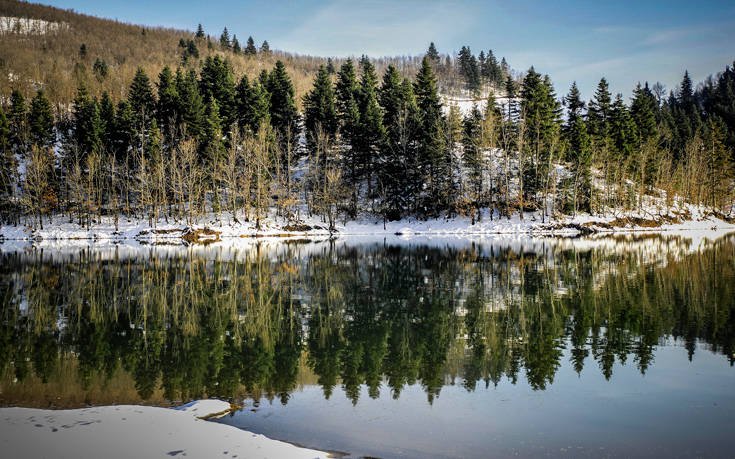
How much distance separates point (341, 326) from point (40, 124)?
8026 centimetres

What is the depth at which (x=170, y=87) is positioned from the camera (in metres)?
78.1

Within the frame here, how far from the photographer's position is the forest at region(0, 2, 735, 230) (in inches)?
2621

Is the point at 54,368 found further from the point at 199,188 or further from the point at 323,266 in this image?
the point at 199,188

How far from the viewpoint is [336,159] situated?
76312 millimetres

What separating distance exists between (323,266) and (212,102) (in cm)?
5028

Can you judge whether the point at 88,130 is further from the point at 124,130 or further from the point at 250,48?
the point at 250,48

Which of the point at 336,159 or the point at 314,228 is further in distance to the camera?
the point at 336,159

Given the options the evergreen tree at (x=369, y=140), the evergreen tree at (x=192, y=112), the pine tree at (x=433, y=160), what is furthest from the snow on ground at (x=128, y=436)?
the evergreen tree at (x=192, y=112)

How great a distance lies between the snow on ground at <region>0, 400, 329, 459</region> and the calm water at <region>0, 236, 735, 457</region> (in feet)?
2.04

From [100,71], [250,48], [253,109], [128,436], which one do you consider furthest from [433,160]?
[250,48]

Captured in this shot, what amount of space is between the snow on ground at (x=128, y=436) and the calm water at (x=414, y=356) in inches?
24.5

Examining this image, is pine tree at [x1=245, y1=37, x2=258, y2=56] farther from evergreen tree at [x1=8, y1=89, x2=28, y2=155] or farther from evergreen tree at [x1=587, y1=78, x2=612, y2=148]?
evergreen tree at [x1=587, y1=78, x2=612, y2=148]

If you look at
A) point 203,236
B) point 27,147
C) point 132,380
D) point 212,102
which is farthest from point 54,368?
point 27,147

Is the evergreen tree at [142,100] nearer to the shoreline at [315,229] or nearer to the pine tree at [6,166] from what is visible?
the pine tree at [6,166]
